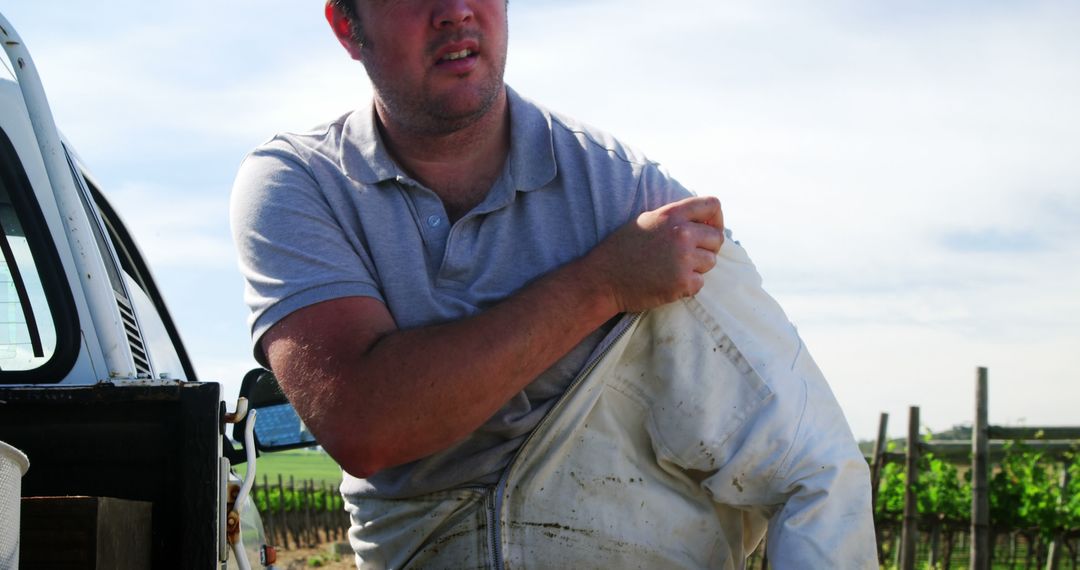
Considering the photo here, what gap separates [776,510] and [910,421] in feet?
42.6

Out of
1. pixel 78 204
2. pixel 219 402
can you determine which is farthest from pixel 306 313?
pixel 78 204

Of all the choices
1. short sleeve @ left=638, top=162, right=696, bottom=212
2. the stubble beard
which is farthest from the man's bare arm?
the stubble beard

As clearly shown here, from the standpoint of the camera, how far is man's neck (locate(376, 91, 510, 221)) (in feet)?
7.29

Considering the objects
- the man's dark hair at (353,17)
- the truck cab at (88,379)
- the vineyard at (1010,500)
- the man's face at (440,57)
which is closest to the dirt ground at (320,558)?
the vineyard at (1010,500)

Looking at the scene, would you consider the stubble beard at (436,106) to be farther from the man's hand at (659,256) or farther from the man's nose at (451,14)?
the man's hand at (659,256)

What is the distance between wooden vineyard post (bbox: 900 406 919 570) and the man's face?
1256 centimetres

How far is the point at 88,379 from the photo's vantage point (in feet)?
6.98

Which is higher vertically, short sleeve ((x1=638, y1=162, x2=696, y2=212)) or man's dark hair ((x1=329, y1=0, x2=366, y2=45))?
man's dark hair ((x1=329, y1=0, x2=366, y2=45))

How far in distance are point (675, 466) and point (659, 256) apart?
0.39m

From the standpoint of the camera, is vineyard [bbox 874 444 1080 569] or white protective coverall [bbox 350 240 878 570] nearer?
white protective coverall [bbox 350 240 878 570]

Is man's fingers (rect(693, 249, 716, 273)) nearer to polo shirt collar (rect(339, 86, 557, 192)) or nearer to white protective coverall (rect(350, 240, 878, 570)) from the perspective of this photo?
white protective coverall (rect(350, 240, 878, 570))

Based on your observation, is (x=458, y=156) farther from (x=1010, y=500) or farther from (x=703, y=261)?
(x=1010, y=500)

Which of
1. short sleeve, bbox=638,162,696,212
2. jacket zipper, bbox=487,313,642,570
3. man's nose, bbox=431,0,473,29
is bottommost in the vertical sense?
jacket zipper, bbox=487,313,642,570

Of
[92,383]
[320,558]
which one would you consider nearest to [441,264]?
[92,383]
